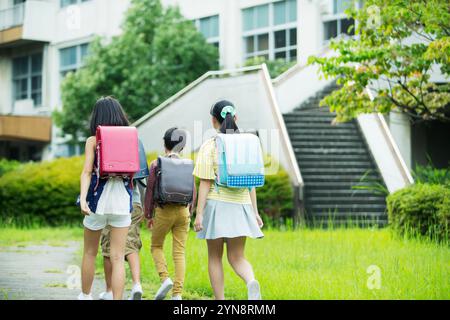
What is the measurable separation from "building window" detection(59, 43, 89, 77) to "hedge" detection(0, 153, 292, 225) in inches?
149

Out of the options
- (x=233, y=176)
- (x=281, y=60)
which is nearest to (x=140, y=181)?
(x=233, y=176)

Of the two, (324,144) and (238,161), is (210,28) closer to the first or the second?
(324,144)

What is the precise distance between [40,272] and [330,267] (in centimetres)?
286

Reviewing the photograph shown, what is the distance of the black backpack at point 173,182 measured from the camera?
241 inches

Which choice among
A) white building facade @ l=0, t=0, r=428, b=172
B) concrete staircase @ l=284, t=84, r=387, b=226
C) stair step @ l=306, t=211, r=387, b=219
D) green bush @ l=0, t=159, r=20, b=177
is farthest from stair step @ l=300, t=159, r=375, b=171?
green bush @ l=0, t=159, r=20, b=177

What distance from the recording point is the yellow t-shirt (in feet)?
18.5

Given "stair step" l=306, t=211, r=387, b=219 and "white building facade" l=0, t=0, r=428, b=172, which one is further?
"white building facade" l=0, t=0, r=428, b=172

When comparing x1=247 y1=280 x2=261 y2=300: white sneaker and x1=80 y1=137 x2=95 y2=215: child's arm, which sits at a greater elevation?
x1=80 y1=137 x2=95 y2=215: child's arm

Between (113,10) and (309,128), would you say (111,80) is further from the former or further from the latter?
(309,128)

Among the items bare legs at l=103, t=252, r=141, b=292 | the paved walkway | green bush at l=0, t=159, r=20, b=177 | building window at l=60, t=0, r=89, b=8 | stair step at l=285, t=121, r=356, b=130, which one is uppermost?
building window at l=60, t=0, r=89, b=8

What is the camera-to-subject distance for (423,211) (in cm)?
966

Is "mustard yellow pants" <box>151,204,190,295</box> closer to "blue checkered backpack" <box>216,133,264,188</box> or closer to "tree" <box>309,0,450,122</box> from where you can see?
"blue checkered backpack" <box>216,133,264,188</box>
